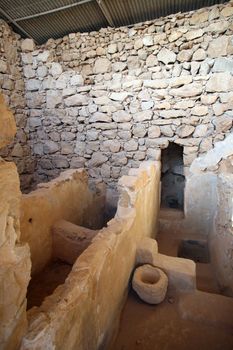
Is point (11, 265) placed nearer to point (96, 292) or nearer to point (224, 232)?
point (96, 292)

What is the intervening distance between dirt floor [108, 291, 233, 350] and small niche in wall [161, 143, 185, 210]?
113 inches

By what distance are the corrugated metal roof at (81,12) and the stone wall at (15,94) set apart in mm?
323

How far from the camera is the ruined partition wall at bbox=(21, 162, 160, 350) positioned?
1175 mm

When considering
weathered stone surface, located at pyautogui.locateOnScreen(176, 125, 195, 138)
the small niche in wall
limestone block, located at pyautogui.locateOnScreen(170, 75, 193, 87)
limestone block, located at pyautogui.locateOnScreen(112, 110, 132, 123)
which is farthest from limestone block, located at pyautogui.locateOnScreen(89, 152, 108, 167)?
limestone block, located at pyautogui.locateOnScreen(170, 75, 193, 87)

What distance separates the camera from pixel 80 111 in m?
4.89

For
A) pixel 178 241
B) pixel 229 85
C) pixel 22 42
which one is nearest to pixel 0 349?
pixel 178 241

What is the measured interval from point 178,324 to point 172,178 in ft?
11.4

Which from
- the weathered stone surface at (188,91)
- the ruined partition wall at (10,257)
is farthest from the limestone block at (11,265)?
the weathered stone surface at (188,91)

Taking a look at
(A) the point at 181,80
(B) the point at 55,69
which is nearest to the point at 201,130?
(A) the point at 181,80

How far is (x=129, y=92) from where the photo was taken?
451 centimetres

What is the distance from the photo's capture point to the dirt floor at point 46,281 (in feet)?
6.89

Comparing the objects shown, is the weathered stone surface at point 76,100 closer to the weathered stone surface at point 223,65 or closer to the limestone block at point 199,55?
the limestone block at point 199,55

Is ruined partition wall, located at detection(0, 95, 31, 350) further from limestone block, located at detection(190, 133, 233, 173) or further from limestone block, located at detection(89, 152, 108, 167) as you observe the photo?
limestone block, located at detection(89, 152, 108, 167)

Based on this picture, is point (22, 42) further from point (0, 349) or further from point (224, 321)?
point (224, 321)
